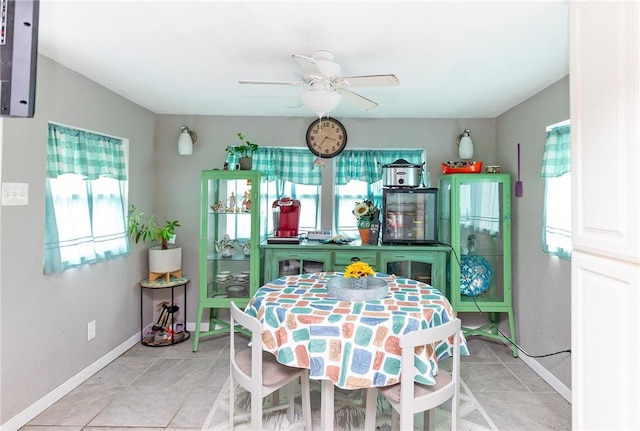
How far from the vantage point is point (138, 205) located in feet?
10.8

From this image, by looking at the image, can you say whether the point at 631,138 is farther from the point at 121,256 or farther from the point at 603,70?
the point at 121,256

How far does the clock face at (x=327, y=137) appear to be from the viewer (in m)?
3.55

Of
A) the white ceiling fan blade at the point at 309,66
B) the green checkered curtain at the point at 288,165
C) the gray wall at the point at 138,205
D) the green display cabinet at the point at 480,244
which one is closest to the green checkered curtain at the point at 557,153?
the gray wall at the point at 138,205

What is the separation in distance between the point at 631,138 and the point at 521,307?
228cm

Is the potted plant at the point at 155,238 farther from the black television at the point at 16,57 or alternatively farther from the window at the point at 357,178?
the black television at the point at 16,57

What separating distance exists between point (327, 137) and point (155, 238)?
77.8 inches

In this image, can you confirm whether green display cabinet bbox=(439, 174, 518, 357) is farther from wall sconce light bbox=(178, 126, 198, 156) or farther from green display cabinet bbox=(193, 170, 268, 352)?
wall sconce light bbox=(178, 126, 198, 156)

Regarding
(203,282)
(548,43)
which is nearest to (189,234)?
(203,282)

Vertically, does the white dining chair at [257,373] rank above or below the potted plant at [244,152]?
below

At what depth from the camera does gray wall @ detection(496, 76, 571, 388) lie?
250 cm

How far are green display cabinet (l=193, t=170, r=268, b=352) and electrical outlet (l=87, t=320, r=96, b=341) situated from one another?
81 cm

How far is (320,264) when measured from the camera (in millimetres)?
3225

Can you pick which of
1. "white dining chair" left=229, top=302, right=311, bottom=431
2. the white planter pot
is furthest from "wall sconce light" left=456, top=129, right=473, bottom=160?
the white planter pot

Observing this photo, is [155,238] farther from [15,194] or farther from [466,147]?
[466,147]
